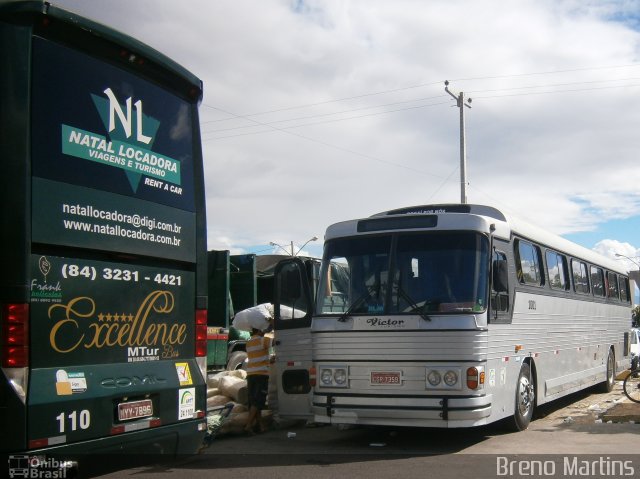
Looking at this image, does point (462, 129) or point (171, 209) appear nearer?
point (171, 209)

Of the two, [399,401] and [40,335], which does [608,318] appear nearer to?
[399,401]

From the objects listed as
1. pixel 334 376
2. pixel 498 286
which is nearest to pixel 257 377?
pixel 334 376

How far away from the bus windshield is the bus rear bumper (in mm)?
1086

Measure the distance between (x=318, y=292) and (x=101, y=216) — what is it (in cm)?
470

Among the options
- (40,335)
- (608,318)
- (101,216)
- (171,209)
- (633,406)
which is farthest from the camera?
(608,318)

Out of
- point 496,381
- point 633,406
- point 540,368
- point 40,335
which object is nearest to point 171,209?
point 40,335

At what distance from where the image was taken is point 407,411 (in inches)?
361

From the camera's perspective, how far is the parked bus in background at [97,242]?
16.8 ft

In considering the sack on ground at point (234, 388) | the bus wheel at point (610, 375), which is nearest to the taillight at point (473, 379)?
the sack on ground at point (234, 388)

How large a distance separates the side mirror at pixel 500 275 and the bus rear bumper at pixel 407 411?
1.42 metres

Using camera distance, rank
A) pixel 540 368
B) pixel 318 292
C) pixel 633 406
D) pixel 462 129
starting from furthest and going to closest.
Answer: pixel 462 129, pixel 633 406, pixel 540 368, pixel 318 292

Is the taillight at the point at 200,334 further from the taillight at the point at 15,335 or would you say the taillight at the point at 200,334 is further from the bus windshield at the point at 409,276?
the bus windshield at the point at 409,276

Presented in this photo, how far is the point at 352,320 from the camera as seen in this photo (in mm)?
9688

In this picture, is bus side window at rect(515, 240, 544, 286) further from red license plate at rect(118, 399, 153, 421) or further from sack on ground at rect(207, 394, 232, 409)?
red license plate at rect(118, 399, 153, 421)
